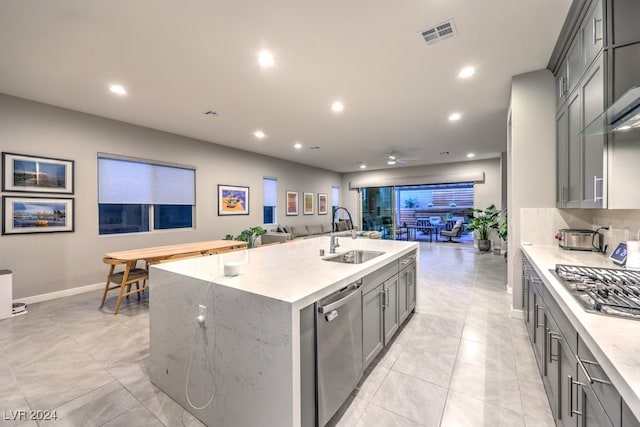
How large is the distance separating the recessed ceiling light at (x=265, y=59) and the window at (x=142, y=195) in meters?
3.38

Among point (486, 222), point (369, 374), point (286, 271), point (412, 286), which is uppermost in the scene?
point (486, 222)

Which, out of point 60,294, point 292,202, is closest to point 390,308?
point 60,294

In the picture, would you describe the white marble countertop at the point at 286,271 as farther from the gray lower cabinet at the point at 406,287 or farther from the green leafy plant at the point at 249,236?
the green leafy plant at the point at 249,236

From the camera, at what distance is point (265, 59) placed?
2.71m

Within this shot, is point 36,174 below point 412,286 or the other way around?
the other way around

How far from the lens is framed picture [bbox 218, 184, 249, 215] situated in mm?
6211

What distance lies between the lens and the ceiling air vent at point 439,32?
2.24 meters

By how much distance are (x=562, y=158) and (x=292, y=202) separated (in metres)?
6.69

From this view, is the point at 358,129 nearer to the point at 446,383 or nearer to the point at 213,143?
the point at 213,143

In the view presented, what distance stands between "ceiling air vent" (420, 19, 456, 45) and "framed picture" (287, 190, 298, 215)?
6.26m

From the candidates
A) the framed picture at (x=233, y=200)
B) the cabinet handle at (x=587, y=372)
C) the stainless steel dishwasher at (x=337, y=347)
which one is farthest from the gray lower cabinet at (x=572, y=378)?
the framed picture at (x=233, y=200)

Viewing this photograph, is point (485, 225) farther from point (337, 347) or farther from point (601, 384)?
point (601, 384)

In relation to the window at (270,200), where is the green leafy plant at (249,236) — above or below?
below

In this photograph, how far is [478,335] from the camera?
8.93 feet
